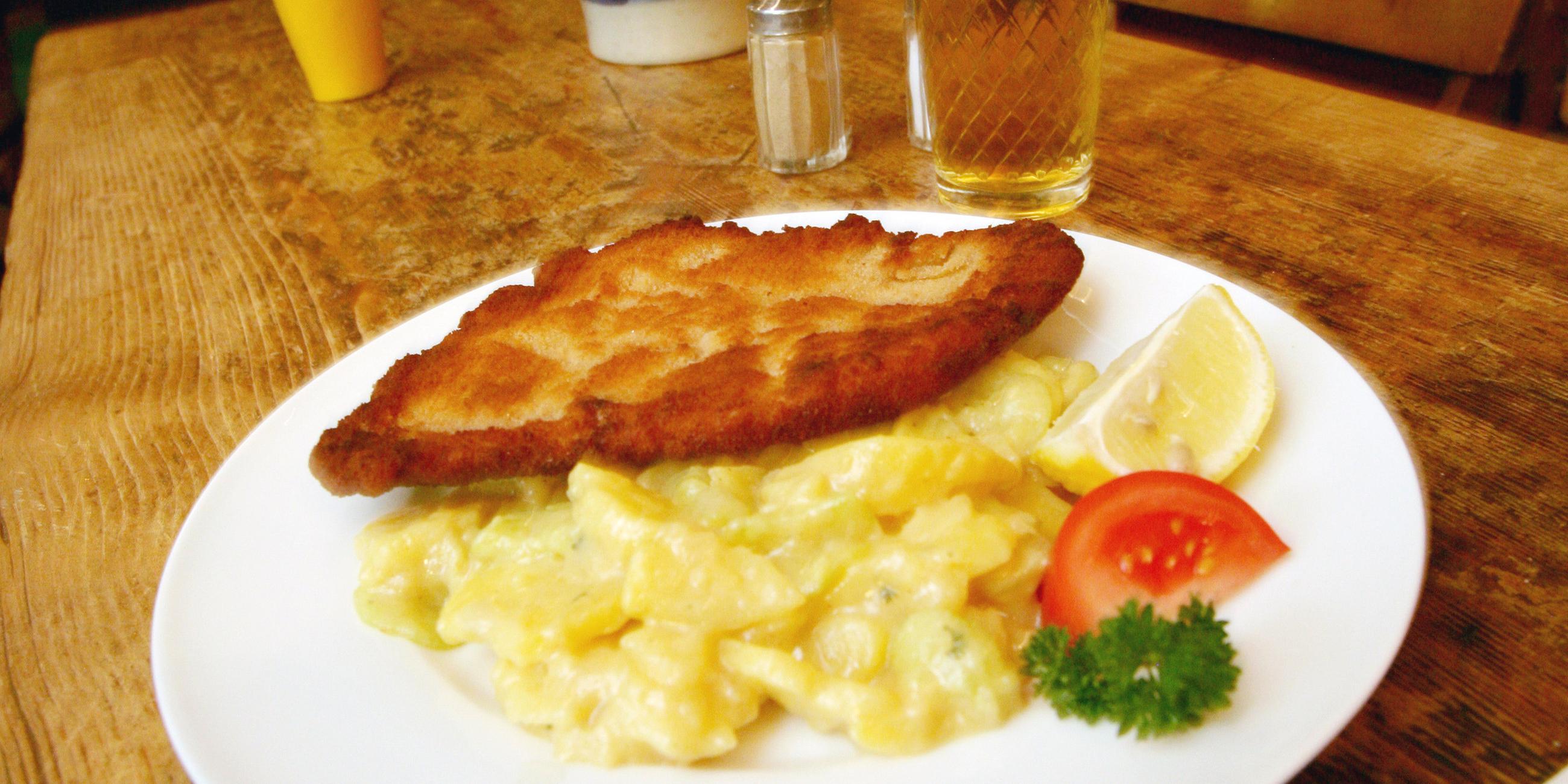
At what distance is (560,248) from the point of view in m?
2.94

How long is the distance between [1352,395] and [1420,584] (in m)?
0.41

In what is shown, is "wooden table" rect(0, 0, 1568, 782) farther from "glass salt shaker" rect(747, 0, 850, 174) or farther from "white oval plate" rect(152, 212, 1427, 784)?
"white oval plate" rect(152, 212, 1427, 784)

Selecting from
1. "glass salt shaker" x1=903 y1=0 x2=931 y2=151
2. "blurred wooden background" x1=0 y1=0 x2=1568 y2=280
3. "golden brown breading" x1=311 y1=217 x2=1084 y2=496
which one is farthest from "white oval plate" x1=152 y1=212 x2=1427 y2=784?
"blurred wooden background" x1=0 y1=0 x2=1568 y2=280

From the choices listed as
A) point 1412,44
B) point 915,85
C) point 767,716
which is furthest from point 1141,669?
point 1412,44

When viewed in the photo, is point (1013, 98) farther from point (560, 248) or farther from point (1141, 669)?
point (1141, 669)

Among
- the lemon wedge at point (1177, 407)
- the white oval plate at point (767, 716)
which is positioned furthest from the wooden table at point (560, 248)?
the lemon wedge at point (1177, 407)

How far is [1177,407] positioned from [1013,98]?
123 cm

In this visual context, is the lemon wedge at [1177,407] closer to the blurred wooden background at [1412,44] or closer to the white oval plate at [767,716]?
the white oval plate at [767,716]

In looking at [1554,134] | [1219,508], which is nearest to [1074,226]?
[1219,508]

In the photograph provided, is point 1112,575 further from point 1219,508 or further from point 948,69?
point 948,69

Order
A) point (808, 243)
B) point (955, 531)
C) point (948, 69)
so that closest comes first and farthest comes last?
point (955, 531), point (808, 243), point (948, 69)

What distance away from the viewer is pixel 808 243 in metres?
2.08

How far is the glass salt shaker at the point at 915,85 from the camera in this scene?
306 cm

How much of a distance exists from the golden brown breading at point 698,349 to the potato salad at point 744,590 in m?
0.08
